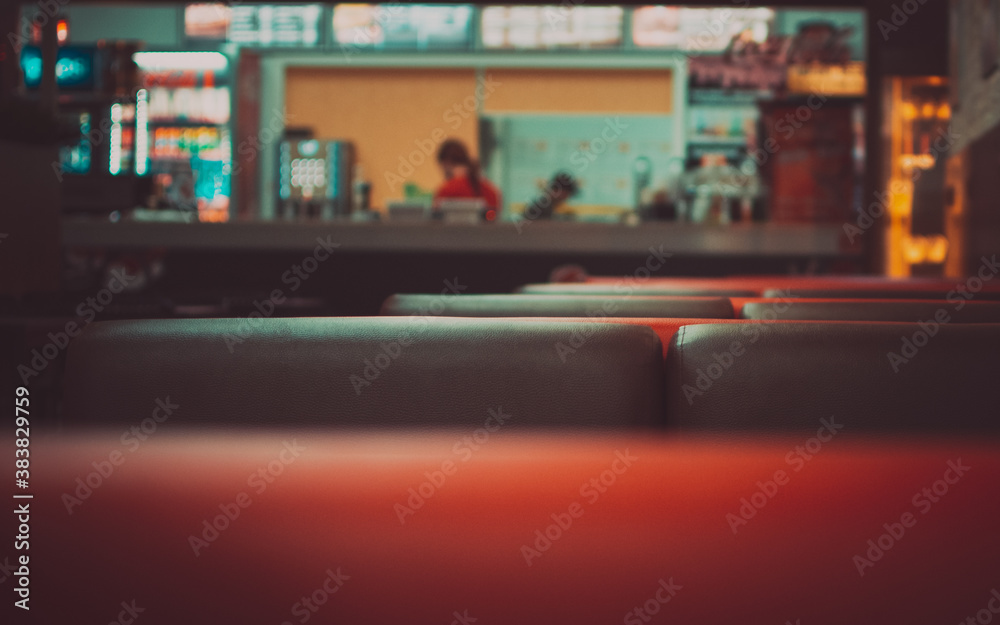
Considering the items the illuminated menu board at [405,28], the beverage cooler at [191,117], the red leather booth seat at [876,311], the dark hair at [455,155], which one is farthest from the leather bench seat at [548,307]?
the beverage cooler at [191,117]

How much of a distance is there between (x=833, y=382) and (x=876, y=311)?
1.40 ft

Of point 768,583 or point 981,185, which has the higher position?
point 981,185

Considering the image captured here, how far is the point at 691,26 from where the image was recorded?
712cm

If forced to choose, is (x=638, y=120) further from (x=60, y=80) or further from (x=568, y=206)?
(x=60, y=80)

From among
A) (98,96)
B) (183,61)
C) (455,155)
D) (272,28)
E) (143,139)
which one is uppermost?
(272,28)

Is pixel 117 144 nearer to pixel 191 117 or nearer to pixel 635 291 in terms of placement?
pixel 191 117

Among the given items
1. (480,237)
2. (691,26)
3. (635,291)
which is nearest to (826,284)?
(635,291)

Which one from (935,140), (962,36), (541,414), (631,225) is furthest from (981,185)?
(541,414)

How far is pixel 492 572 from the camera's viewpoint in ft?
1.55

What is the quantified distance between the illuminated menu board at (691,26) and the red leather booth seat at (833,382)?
20.9 feet

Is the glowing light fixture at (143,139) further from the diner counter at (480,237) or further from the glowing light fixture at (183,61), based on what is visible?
the diner counter at (480,237)

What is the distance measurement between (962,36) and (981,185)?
1202 millimetres

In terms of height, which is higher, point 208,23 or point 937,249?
point 208,23

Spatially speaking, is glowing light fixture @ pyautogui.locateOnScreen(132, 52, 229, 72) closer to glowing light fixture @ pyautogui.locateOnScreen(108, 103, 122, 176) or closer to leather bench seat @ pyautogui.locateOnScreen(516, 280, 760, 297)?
glowing light fixture @ pyautogui.locateOnScreen(108, 103, 122, 176)
